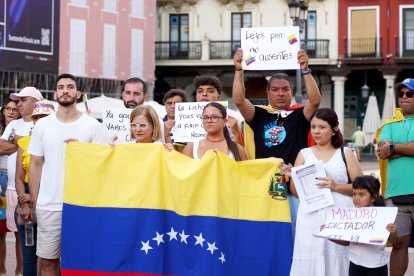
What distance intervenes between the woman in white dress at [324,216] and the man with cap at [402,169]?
1.21 m

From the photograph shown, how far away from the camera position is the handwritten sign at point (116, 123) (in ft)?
23.9

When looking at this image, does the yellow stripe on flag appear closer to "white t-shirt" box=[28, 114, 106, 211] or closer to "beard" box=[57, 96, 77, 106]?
"white t-shirt" box=[28, 114, 106, 211]

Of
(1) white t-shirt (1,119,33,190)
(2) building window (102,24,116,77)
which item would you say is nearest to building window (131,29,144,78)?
(2) building window (102,24,116,77)

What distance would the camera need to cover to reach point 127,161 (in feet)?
21.0

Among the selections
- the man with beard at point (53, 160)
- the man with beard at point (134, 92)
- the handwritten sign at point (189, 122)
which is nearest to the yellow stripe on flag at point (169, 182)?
the man with beard at point (53, 160)

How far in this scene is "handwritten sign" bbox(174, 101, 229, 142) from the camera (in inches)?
274

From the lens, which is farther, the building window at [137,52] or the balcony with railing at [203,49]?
the balcony with railing at [203,49]

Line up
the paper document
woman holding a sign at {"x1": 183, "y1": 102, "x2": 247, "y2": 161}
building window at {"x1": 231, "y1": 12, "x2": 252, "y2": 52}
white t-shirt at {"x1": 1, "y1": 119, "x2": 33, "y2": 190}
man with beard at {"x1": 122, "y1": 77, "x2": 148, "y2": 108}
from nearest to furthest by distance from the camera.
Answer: the paper document < woman holding a sign at {"x1": 183, "y1": 102, "x2": 247, "y2": 161} < man with beard at {"x1": 122, "y1": 77, "x2": 148, "y2": 108} < white t-shirt at {"x1": 1, "y1": 119, "x2": 33, "y2": 190} < building window at {"x1": 231, "y1": 12, "x2": 252, "y2": 52}

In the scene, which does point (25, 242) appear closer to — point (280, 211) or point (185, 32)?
point (280, 211)

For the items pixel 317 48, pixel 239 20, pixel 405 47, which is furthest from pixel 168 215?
pixel 239 20

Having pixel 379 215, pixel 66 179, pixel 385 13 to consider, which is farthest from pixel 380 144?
pixel 385 13

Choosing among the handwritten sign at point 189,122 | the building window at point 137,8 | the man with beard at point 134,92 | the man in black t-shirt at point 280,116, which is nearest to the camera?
the man in black t-shirt at point 280,116

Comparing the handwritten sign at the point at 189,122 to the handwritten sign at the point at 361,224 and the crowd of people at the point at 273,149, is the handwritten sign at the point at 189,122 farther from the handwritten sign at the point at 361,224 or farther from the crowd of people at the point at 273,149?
the handwritten sign at the point at 361,224

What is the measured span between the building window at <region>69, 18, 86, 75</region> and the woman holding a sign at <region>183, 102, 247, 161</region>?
1082 inches
